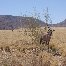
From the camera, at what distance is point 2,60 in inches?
304

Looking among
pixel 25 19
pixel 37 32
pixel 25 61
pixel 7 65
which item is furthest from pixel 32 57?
pixel 25 19

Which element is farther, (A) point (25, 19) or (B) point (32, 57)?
(A) point (25, 19)

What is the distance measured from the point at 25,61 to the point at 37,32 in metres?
5.03

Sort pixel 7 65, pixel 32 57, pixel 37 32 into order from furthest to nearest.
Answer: pixel 37 32
pixel 32 57
pixel 7 65

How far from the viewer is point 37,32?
1303 centimetres

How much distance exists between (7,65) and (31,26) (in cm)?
584

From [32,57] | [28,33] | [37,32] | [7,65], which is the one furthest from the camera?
[28,33]

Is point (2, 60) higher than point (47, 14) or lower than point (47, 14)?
lower

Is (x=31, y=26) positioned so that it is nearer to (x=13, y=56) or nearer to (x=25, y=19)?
(x=25, y=19)

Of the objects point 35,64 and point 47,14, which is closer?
point 35,64

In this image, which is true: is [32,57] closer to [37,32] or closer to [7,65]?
[7,65]

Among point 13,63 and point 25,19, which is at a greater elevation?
point 25,19

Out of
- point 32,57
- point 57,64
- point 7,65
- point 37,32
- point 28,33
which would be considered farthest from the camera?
point 28,33

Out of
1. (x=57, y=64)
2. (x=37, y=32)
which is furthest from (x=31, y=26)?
(x=57, y=64)
